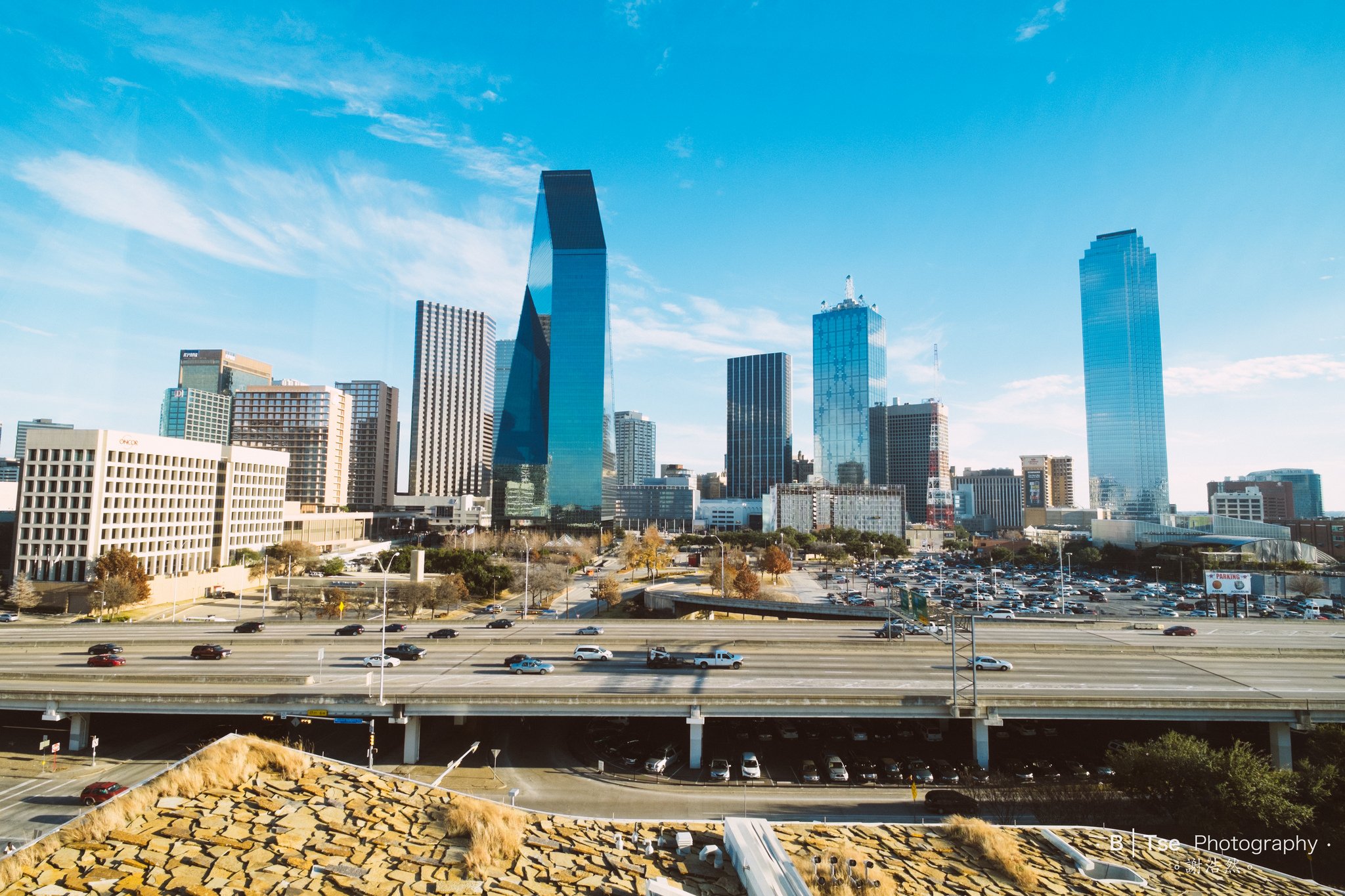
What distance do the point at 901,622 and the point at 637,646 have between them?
21395mm

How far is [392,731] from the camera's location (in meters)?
31.2

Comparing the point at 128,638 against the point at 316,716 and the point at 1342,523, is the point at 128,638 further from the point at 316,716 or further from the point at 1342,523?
the point at 1342,523

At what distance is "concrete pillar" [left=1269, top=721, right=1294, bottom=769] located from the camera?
28.3 m

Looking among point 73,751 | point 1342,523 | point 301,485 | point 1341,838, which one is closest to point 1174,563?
point 1342,523

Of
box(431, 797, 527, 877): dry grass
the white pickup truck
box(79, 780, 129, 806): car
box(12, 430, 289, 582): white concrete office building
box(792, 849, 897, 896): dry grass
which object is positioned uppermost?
box(12, 430, 289, 582): white concrete office building

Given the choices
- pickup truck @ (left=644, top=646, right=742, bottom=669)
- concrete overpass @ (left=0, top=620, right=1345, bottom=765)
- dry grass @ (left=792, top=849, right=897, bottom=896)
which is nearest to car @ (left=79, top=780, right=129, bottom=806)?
concrete overpass @ (left=0, top=620, right=1345, bottom=765)

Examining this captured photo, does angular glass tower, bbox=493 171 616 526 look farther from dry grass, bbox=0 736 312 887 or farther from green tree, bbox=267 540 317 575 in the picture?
dry grass, bbox=0 736 312 887

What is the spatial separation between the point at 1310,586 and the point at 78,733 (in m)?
110

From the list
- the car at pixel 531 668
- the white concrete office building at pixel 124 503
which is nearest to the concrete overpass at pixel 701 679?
the car at pixel 531 668

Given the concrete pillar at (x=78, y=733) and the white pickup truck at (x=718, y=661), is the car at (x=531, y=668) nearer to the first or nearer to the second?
the white pickup truck at (x=718, y=661)

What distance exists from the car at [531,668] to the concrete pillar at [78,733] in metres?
18.1

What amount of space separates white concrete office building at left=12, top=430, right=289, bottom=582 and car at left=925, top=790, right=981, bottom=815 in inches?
2989

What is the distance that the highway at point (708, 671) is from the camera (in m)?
28.5

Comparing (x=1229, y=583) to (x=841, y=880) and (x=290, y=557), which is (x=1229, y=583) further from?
(x=290, y=557)
